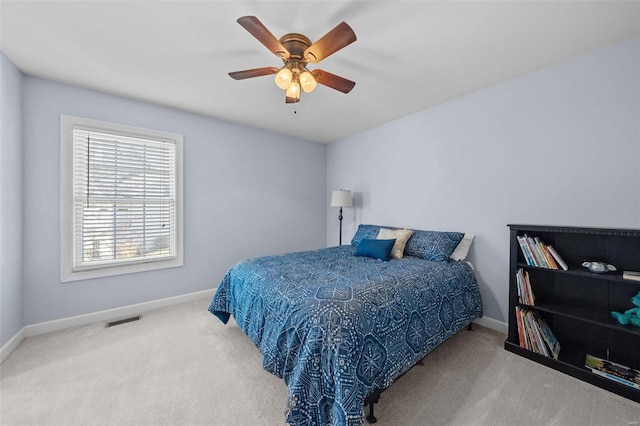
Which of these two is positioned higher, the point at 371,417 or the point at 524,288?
the point at 524,288

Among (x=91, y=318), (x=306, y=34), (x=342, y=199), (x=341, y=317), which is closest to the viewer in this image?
(x=341, y=317)

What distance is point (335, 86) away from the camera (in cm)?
196

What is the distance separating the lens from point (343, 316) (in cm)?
141

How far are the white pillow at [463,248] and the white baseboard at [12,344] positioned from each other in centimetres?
417

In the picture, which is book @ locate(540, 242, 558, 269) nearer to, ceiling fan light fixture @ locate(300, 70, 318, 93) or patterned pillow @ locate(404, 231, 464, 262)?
patterned pillow @ locate(404, 231, 464, 262)

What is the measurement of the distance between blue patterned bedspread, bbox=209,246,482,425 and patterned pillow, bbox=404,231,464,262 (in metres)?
0.15

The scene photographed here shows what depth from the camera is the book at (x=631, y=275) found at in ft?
5.37

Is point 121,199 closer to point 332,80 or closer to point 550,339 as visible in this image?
point 332,80

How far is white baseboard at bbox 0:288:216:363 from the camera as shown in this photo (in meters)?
2.24

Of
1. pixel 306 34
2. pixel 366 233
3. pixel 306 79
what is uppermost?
pixel 306 34

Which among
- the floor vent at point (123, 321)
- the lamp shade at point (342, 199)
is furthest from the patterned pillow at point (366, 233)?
the floor vent at point (123, 321)

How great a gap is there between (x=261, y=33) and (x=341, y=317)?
1732 mm

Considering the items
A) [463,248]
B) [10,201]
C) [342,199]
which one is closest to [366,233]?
[342,199]

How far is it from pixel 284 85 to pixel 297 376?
6.23 ft
